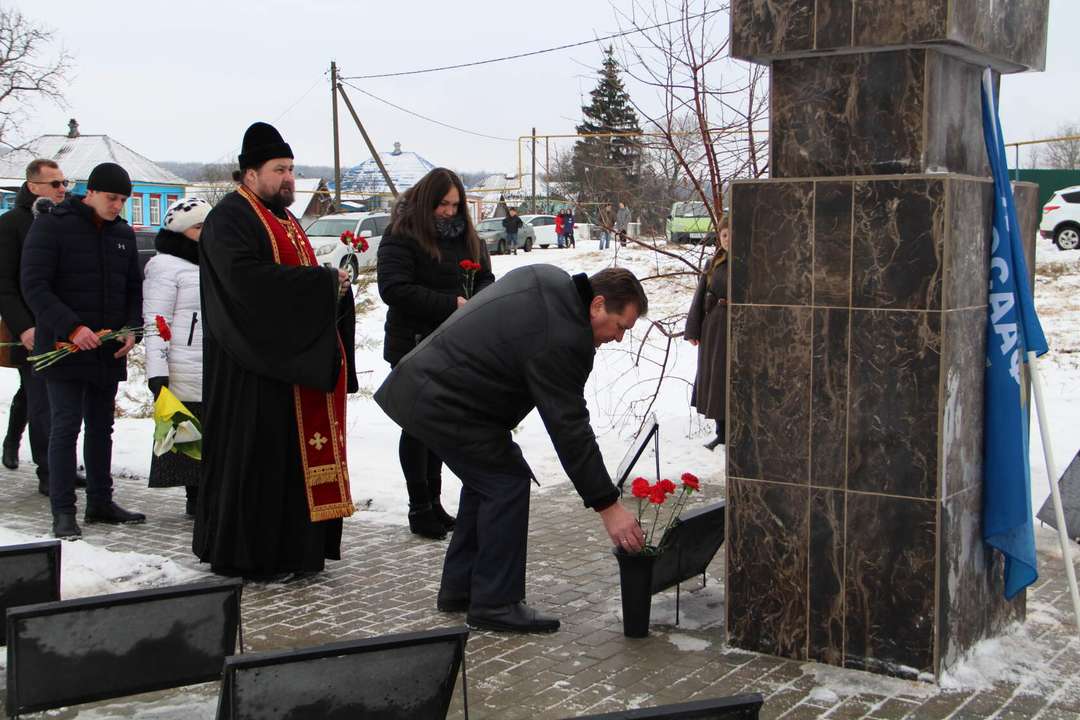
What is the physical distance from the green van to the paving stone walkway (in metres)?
2.99

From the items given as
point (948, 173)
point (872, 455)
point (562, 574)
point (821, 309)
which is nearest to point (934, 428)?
point (872, 455)

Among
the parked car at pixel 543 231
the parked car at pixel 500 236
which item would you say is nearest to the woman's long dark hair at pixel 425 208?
the parked car at pixel 500 236

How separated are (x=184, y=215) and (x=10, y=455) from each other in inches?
117

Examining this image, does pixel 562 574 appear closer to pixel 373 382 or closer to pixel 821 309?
pixel 821 309

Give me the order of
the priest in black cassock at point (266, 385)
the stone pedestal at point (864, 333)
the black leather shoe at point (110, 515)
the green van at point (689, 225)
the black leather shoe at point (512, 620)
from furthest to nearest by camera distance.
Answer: the green van at point (689, 225)
the black leather shoe at point (110, 515)
the priest in black cassock at point (266, 385)
the black leather shoe at point (512, 620)
the stone pedestal at point (864, 333)

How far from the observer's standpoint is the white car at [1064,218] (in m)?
23.4

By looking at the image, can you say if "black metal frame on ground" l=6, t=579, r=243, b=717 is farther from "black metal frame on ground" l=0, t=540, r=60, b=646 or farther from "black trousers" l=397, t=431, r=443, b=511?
"black trousers" l=397, t=431, r=443, b=511

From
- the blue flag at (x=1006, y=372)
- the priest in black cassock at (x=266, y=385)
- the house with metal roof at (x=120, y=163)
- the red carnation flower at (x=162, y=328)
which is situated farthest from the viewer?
the house with metal roof at (x=120, y=163)

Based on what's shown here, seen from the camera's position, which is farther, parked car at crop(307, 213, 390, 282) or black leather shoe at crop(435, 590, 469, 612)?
parked car at crop(307, 213, 390, 282)

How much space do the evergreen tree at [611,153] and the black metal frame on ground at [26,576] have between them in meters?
4.84

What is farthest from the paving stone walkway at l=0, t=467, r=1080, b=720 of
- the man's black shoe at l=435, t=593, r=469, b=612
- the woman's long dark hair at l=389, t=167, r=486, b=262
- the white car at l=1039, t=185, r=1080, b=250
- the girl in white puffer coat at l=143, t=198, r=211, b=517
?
the white car at l=1039, t=185, r=1080, b=250

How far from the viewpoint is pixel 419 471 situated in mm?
6211

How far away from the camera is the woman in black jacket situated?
6.09m

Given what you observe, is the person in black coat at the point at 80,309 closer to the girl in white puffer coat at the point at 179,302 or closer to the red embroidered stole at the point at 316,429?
the girl in white puffer coat at the point at 179,302
